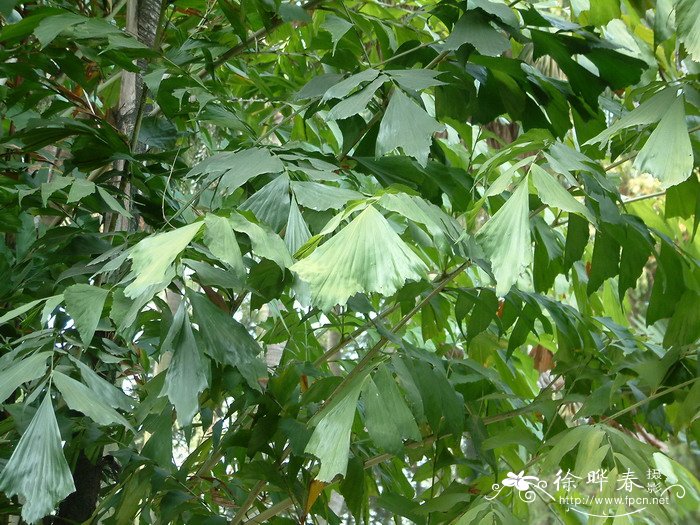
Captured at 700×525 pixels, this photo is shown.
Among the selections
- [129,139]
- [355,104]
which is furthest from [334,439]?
[129,139]

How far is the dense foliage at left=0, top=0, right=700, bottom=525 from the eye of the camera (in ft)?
1.84

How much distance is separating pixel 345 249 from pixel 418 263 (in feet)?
0.15

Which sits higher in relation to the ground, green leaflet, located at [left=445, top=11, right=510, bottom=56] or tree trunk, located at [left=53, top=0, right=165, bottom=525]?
green leaflet, located at [left=445, top=11, right=510, bottom=56]

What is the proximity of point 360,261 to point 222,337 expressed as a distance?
0.57 feet

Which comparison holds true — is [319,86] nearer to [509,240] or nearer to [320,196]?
[320,196]

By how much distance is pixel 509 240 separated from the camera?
515 millimetres

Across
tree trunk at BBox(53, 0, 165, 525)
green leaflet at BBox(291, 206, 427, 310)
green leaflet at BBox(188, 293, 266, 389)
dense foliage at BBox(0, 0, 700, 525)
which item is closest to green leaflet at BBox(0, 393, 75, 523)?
dense foliage at BBox(0, 0, 700, 525)

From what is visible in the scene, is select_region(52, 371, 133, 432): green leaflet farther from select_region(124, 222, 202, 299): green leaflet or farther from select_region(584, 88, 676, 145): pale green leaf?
select_region(584, 88, 676, 145): pale green leaf

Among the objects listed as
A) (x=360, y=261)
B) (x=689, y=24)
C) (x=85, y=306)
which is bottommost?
(x=85, y=306)

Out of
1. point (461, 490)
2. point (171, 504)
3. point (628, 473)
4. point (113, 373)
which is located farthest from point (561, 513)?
point (113, 373)

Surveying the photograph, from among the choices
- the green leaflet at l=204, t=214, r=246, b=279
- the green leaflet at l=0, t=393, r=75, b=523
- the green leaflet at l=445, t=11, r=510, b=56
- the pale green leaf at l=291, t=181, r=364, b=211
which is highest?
the green leaflet at l=445, t=11, r=510, b=56

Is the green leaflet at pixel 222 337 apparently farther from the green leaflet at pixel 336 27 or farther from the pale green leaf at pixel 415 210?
the green leaflet at pixel 336 27

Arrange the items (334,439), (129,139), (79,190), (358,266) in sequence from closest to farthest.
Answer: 1. (358,266)
2. (334,439)
3. (79,190)
4. (129,139)

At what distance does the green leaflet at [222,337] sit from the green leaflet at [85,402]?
8 cm
